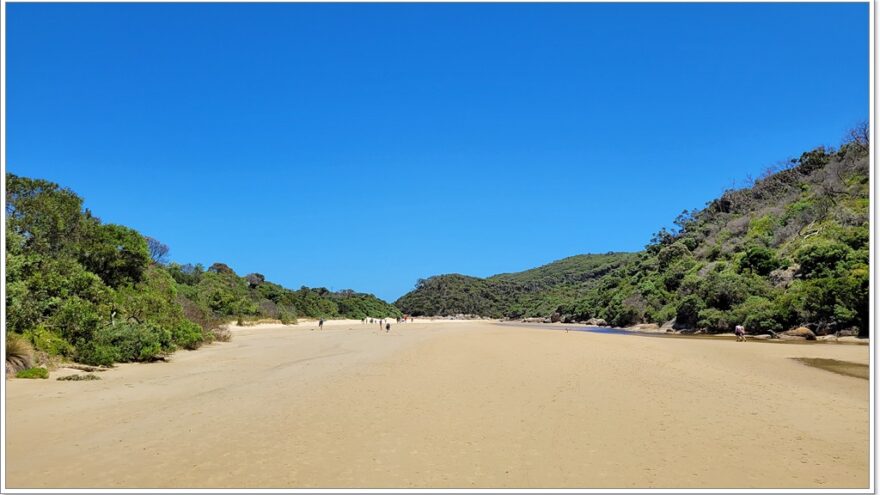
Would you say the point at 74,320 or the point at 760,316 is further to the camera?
the point at 760,316

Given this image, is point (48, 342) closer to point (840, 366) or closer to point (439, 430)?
point (439, 430)

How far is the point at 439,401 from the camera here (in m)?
11.4

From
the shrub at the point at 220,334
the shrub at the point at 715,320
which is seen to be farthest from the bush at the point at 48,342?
the shrub at the point at 715,320

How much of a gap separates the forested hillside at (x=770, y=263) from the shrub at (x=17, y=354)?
3894cm

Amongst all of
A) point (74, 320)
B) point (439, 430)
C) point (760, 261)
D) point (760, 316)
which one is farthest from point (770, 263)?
point (74, 320)

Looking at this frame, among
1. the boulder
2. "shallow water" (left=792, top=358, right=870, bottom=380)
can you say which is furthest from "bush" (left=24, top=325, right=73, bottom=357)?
the boulder

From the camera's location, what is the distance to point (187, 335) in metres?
24.3

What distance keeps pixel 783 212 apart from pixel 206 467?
72316mm

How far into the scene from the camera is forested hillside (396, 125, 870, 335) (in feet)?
120

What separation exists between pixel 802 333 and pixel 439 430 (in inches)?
1329

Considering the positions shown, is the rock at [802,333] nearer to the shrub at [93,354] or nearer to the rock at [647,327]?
the rock at [647,327]

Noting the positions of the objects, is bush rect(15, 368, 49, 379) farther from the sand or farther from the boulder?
the boulder

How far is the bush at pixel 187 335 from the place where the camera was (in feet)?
76.1

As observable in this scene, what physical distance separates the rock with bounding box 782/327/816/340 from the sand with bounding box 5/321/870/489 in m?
20.4
